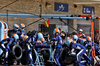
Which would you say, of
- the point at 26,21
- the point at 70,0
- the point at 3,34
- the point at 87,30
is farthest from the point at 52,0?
the point at 3,34

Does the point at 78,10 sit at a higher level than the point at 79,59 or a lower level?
higher

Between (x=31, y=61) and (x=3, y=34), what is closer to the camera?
(x=31, y=61)

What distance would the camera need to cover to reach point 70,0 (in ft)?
68.7

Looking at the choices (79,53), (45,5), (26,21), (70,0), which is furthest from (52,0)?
(79,53)

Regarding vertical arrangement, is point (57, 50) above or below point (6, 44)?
below

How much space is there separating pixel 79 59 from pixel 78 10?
15363 millimetres

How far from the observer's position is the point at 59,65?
7.57 m

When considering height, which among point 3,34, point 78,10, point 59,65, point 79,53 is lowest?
point 59,65

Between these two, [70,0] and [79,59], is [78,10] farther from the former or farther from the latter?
[79,59]

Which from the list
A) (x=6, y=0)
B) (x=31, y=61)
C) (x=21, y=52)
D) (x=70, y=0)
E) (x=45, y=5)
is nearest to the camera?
(x=31, y=61)

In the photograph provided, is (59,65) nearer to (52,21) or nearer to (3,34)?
(3,34)

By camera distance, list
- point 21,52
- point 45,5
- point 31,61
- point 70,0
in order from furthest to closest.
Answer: point 70,0
point 45,5
point 21,52
point 31,61

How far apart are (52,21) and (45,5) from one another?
188cm

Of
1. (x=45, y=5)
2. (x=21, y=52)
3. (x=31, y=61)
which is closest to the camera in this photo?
(x=31, y=61)
